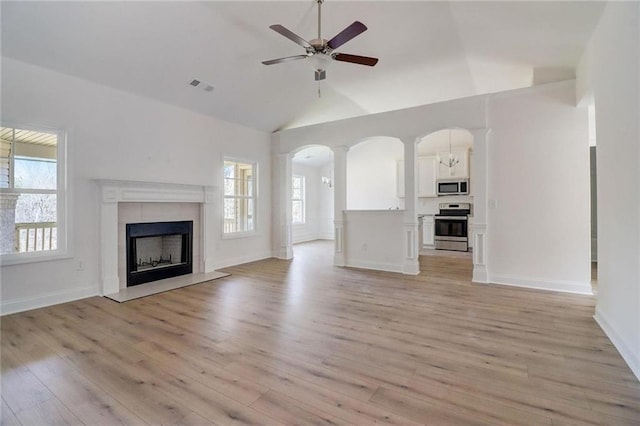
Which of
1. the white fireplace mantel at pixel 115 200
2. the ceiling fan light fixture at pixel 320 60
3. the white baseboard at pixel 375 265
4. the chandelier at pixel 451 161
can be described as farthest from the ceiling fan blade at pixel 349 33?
the chandelier at pixel 451 161

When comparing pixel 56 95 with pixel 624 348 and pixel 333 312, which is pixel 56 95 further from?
pixel 624 348

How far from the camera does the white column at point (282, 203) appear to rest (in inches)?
269

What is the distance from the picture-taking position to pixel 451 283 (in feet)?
15.3

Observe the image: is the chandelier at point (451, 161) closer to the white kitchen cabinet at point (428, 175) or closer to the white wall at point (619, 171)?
the white kitchen cabinet at point (428, 175)

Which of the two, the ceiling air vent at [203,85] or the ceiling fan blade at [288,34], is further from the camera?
the ceiling air vent at [203,85]

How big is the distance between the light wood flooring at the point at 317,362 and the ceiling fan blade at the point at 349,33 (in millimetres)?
2724

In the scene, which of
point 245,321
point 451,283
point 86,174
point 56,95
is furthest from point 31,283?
point 451,283

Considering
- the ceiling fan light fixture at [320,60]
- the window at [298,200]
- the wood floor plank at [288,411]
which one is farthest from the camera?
the window at [298,200]

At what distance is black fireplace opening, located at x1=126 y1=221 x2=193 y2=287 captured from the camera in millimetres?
4555

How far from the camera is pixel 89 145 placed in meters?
4.05

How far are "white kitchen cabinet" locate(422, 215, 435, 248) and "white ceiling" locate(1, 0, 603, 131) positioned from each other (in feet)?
13.0

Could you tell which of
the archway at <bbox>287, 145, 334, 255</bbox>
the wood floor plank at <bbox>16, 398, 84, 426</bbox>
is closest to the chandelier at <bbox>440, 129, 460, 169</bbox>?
the archway at <bbox>287, 145, 334, 255</bbox>

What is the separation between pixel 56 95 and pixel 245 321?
3660 millimetres

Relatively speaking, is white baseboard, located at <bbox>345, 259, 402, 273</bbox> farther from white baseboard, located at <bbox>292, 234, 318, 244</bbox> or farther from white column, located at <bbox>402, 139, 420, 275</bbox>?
white baseboard, located at <bbox>292, 234, 318, 244</bbox>
